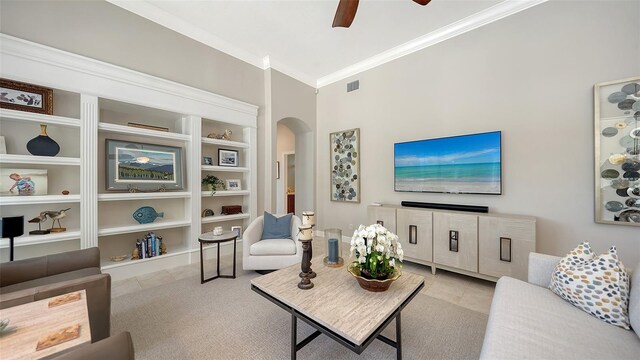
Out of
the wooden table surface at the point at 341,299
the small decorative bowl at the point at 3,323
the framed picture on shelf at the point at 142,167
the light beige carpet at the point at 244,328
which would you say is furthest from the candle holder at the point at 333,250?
the framed picture on shelf at the point at 142,167

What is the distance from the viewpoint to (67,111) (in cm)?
Answer: 255

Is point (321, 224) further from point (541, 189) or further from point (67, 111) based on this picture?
point (67, 111)

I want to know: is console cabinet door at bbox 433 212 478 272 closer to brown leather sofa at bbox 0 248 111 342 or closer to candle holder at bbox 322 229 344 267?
candle holder at bbox 322 229 344 267

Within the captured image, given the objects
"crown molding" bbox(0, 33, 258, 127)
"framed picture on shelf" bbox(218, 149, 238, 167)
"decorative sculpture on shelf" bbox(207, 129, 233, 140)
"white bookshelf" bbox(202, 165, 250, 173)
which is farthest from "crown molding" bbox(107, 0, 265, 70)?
"white bookshelf" bbox(202, 165, 250, 173)

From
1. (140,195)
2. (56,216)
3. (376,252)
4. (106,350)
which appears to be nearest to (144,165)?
(140,195)

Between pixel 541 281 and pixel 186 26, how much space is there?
4870 millimetres

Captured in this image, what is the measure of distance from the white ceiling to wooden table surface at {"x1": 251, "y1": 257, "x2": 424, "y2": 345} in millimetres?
3064

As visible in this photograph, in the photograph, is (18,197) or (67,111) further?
(67,111)

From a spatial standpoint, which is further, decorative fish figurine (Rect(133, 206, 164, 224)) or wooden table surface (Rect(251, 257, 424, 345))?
decorative fish figurine (Rect(133, 206, 164, 224))

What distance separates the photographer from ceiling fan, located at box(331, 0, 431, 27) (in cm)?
185

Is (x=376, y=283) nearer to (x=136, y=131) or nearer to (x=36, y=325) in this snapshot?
(x=36, y=325)

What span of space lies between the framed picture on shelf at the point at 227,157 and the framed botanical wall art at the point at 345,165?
1.86 metres

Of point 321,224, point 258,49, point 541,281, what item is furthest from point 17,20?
point 541,281

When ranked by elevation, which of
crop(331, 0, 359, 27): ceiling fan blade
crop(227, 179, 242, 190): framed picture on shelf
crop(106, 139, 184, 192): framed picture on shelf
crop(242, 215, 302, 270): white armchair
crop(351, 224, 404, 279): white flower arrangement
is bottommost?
crop(242, 215, 302, 270): white armchair
